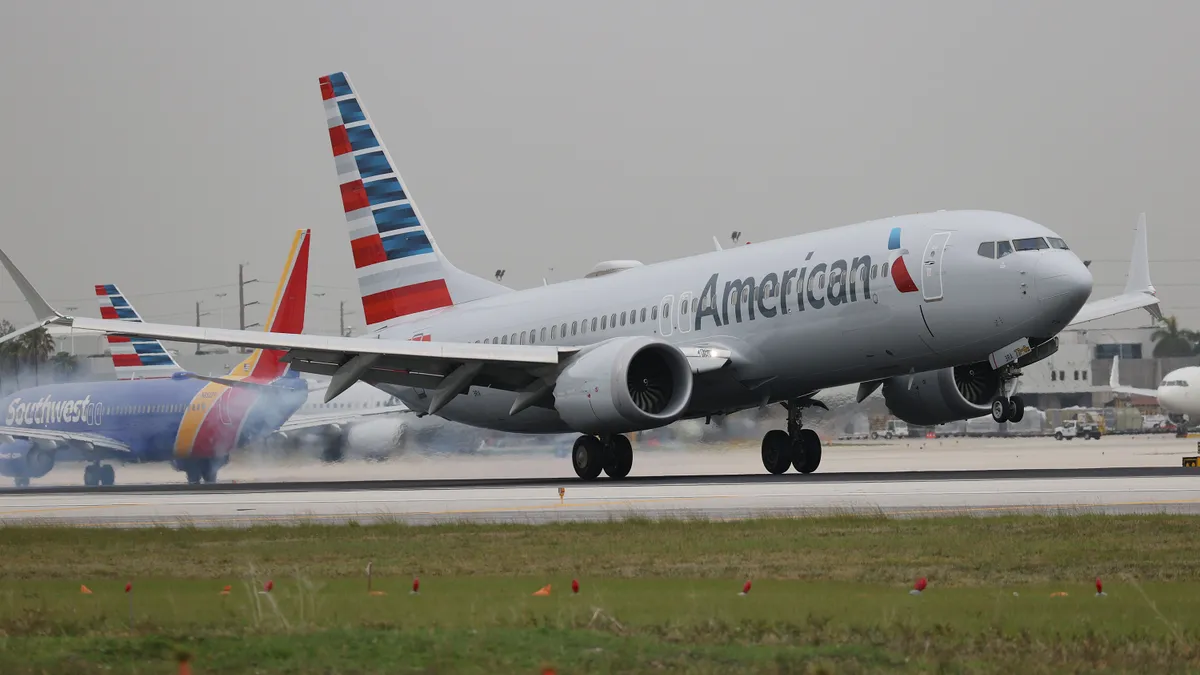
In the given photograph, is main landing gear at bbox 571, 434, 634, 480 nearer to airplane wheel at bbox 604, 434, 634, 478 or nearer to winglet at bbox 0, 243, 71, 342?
airplane wheel at bbox 604, 434, 634, 478


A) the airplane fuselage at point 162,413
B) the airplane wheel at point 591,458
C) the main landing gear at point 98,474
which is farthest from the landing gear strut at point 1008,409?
the main landing gear at point 98,474

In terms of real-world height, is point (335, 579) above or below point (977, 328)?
below

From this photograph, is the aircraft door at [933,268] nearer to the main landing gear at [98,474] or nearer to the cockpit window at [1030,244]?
the cockpit window at [1030,244]

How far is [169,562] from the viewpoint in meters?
16.1

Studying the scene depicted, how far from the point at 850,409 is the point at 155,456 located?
20.6 meters

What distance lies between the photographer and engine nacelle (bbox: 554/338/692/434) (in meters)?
31.4

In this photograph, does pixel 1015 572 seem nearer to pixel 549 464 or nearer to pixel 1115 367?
pixel 549 464

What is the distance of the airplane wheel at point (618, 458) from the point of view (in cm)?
A: 3400

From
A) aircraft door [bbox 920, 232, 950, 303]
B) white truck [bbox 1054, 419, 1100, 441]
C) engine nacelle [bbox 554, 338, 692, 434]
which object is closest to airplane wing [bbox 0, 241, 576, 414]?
engine nacelle [bbox 554, 338, 692, 434]

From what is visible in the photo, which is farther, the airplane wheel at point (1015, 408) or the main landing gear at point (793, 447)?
the main landing gear at point (793, 447)

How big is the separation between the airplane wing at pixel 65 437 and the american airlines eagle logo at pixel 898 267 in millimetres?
26254

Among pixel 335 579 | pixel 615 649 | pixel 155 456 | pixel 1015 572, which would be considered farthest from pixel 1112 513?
pixel 155 456

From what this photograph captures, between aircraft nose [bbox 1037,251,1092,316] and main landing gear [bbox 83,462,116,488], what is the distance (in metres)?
29.6

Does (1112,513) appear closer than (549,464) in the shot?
Yes
